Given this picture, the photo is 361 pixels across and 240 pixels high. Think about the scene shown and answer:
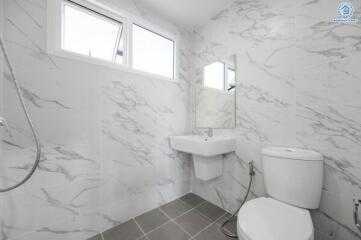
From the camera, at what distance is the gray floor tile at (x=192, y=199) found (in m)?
1.90

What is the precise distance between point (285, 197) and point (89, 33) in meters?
2.23

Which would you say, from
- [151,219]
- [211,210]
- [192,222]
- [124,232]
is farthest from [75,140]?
[211,210]

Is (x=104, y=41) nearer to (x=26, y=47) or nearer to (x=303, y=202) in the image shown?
(x=26, y=47)

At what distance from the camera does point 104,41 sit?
5.21 ft

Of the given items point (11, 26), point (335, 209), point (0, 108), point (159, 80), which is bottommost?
point (335, 209)

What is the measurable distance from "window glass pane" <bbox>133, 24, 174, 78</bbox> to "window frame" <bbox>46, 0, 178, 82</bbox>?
0.05m

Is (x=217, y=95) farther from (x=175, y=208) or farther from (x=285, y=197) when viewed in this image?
(x=175, y=208)

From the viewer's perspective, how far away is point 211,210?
1.75 metres

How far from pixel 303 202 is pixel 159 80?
1.72 meters

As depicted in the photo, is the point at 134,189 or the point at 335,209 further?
the point at 134,189

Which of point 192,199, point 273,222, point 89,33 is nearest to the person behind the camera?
point 273,222

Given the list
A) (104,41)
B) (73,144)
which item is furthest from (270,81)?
(73,144)

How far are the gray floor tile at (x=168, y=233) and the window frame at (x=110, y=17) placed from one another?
62.7 inches

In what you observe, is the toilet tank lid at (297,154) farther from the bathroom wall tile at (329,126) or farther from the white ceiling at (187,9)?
the white ceiling at (187,9)
